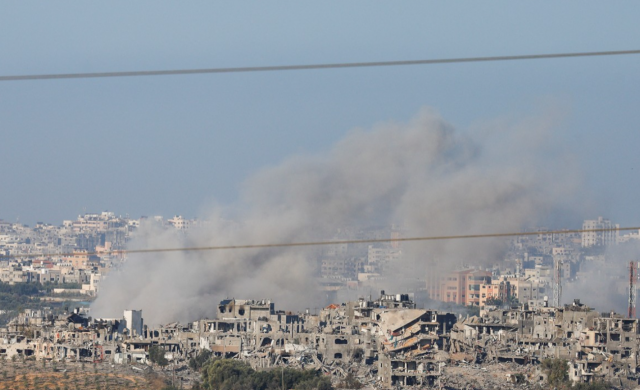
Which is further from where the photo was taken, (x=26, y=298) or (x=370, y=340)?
(x=26, y=298)

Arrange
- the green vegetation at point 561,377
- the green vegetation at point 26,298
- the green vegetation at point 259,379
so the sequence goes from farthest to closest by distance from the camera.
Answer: the green vegetation at point 26,298 < the green vegetation at point 561,377 < the green vegetation at point 259,379

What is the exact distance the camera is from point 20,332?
2714 centimetres

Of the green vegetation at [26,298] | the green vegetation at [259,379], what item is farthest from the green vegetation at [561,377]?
the green vegetation at [26,298]

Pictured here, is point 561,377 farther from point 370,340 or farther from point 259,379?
point 259,379

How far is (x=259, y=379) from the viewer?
70.3 ft

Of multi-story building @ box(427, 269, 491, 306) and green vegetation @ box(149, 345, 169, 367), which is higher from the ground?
multi-story building @ box(427, 269, 491, 306)

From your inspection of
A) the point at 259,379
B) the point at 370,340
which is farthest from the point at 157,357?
the point at 370,340

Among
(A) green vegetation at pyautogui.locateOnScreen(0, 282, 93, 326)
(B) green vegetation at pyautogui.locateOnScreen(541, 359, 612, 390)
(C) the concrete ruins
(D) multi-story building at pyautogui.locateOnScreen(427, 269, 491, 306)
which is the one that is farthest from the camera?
(D) multi-story building at pyautogui.locateOnScreen(427, 269, 491, 306)

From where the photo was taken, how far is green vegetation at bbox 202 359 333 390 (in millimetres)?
21047

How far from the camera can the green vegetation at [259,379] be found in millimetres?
21047

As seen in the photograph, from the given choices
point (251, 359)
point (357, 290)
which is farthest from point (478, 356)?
point (357, 290)

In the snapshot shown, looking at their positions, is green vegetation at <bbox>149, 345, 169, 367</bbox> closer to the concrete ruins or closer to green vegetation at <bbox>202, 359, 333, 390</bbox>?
the concrete ruins

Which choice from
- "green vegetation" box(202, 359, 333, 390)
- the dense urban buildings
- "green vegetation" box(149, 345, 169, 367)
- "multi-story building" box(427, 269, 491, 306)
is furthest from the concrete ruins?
"multi-story building" box(427, 269, 491, 306)

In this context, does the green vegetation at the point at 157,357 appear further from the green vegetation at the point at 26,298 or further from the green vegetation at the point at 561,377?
the green vegetation at the point at 26,298
